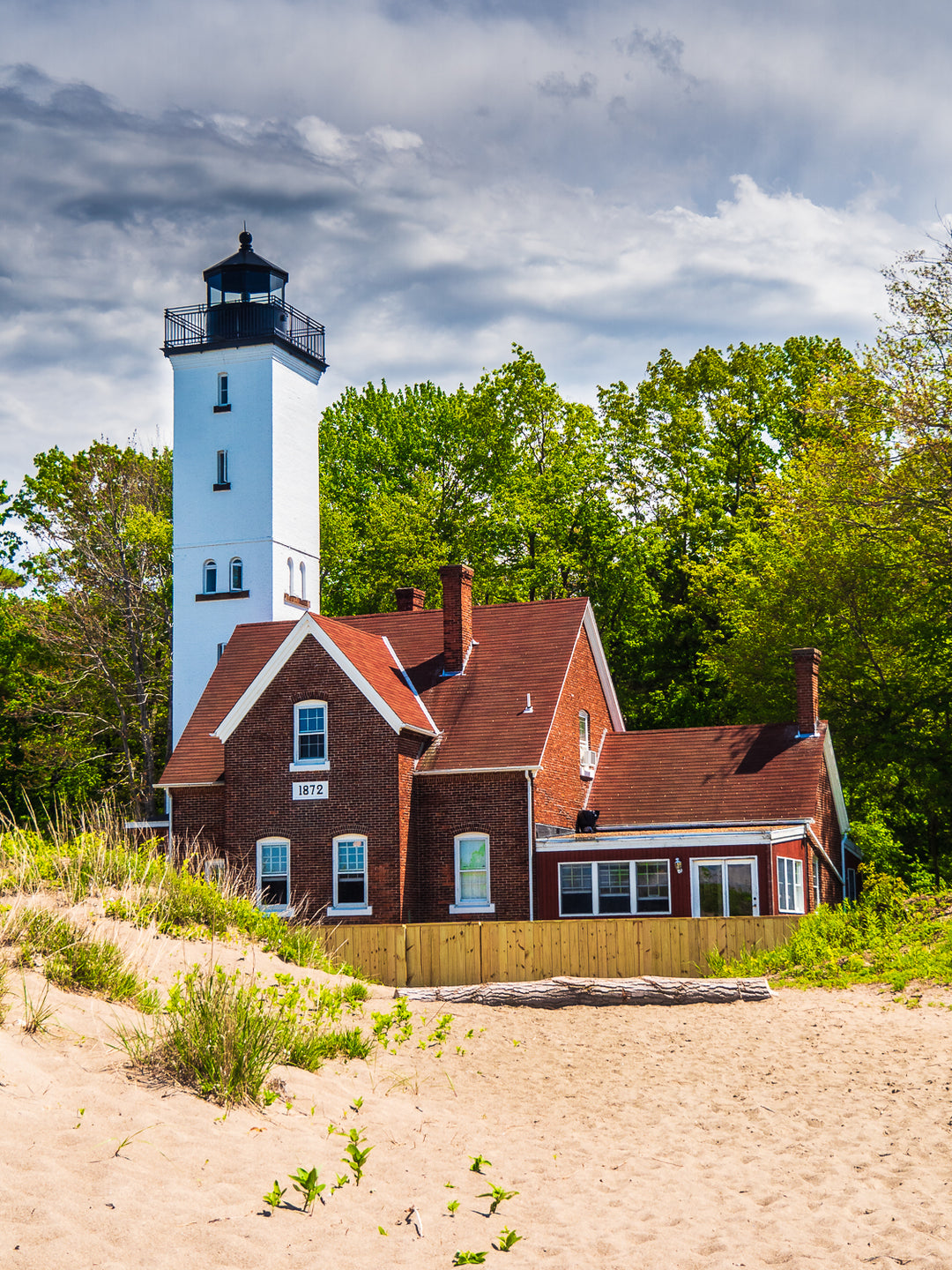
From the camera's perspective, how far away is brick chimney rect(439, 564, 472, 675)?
32469 mm

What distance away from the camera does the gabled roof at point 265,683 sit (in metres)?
29.6

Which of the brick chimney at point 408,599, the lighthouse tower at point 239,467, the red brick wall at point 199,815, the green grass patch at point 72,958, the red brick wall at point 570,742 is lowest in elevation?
the green grass patch at point 72,958

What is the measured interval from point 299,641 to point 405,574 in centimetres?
1588

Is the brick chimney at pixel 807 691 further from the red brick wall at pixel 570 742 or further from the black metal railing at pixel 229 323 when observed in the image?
the black metal railing at pixel 229 323

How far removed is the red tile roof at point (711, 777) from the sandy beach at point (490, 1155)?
544 inches

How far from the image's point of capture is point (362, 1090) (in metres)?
12.2

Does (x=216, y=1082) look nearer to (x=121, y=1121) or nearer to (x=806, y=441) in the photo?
(x=121, y=1121)

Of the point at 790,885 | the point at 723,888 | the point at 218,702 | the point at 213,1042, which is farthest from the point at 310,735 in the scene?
the point at 213,1042

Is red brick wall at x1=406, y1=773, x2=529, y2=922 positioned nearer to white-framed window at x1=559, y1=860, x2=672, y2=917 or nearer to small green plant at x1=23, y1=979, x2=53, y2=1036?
white-framed window at x1=559, y1=860, x2=672, y2=917

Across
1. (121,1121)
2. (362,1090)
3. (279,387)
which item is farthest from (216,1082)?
(279,387)

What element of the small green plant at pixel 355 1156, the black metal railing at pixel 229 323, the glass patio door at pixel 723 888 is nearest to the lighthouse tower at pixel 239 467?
the black metal railing at pixel 229 323

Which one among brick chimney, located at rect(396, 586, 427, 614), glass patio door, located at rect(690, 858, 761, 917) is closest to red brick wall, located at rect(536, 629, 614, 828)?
glass patio door, located at rect(690, 858, 761, 917)

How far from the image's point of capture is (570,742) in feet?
103

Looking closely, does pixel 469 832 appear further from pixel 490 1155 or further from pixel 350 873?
pixel 490 1155
